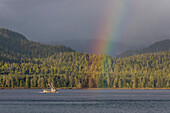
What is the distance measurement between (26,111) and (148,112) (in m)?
47.6

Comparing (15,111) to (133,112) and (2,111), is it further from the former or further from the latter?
(133,112)

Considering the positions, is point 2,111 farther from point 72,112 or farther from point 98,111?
point 98,111

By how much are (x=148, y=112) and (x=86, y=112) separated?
24.2 metres

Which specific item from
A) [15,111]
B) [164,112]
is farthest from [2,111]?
[164,112]

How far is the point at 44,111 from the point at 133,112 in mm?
34607

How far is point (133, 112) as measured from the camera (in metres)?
119

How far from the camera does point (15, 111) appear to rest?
12194 cm

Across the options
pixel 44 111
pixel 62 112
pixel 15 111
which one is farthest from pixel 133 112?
pixel 15 111

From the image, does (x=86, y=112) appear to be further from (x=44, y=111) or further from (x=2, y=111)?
(x=2, y=111)

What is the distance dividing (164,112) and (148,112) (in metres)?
6.04

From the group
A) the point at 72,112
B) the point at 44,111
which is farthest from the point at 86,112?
the point at 44,111

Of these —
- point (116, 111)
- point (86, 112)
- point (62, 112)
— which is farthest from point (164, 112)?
point (62, 112)

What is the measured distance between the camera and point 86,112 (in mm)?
118500

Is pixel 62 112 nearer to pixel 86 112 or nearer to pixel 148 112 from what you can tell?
pixel 86 112
